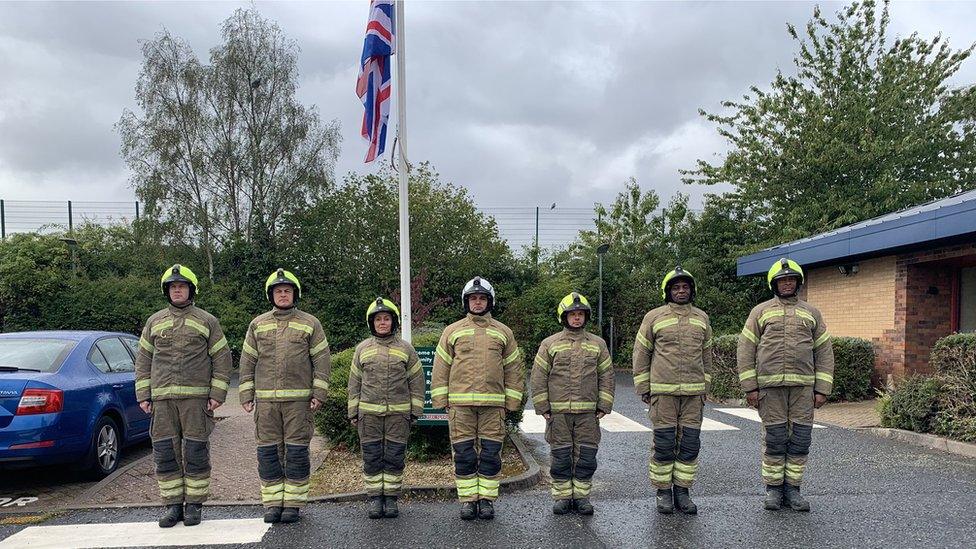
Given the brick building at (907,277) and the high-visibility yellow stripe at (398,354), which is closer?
the high-visibility yellow stripe at (398,354)

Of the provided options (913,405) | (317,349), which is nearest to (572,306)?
(317,349)

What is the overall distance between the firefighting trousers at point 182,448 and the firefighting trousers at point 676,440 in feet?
11.5

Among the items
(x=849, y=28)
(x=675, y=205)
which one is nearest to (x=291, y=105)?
(x=675, y=205)

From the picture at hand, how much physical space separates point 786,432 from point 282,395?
3976 mm

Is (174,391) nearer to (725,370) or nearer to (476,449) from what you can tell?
(476,449)

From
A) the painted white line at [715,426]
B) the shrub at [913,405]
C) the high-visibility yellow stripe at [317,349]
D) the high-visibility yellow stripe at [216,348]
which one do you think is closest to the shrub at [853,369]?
the shrub at [913,405]

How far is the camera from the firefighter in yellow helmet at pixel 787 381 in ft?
17.2

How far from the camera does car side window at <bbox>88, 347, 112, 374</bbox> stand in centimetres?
668

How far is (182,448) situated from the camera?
16.7 ft

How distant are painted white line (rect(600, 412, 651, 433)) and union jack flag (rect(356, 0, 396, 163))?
15.8 feet

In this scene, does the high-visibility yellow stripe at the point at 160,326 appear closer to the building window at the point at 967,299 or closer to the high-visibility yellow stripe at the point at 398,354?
the high-visibility yellow stripe at the point at 398,354

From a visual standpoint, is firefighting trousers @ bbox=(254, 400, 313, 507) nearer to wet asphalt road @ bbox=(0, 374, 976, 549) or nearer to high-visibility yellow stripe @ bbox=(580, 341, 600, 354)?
wet asphalt road @ bbox=(0, 374, 976, 549)

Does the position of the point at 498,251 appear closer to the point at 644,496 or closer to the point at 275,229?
the point at 275,229

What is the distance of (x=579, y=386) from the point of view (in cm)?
513
